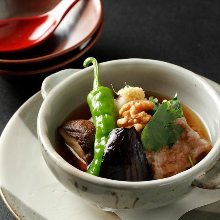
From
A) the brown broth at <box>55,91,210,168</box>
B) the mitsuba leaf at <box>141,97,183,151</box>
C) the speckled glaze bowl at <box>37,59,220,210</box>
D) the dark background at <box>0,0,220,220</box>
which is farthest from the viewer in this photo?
the dark background at <box>0,0,220,220</box>

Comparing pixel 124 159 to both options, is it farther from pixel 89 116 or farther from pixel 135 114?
pixel 89 116

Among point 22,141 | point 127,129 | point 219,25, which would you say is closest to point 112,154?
point 127,129

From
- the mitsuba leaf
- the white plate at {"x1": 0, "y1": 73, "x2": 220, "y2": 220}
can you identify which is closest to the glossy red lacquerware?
the white plate at {"x1": 0, "y1": 73, "x2": 220, "y2": 220}

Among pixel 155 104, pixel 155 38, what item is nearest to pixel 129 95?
pixel 155 104

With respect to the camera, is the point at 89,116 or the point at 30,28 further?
the point at 30,28

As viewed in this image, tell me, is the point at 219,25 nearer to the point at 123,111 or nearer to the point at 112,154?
the point at 123,111

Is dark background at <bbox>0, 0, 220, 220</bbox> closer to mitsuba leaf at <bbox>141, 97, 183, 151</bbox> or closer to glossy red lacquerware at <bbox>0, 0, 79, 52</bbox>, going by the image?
glossy red lacquerware at <bbox>0, 0, 79, 52</bbox>
